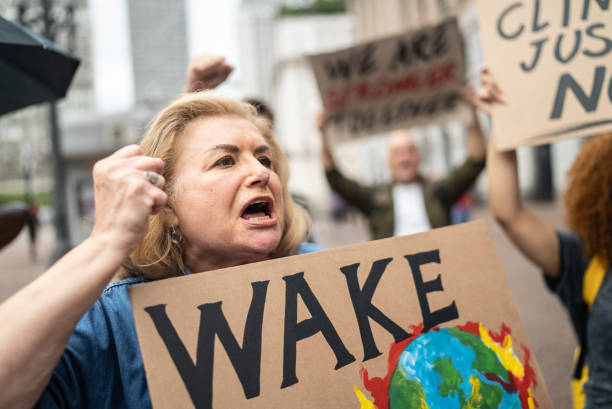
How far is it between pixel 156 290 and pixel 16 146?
114 ft

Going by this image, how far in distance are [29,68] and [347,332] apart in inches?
68.1

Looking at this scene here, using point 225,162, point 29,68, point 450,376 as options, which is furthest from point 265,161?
point 29,68

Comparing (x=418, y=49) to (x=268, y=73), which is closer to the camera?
(x=418, y=49)

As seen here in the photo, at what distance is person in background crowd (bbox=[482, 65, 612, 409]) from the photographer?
174 centimetres

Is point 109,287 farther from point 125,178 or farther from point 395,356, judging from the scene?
point 395,356

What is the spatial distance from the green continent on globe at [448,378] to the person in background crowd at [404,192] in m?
2.14

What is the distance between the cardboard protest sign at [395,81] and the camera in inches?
124

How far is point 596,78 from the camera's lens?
1583 mm

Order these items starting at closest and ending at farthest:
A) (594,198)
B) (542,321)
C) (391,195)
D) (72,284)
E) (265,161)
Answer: (72,284) < (265,161) < (594,198) < (391,195) < (542,321)

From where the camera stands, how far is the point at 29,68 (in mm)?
1967

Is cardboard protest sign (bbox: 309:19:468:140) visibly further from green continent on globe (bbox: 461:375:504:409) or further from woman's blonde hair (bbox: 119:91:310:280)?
green continent on globe (bbox: 461:375:504:409)

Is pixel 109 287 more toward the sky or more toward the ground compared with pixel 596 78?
more toward the ground

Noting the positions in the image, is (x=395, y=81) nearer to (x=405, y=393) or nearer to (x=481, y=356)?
(x=481, y=356)

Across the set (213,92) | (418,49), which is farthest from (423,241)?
(418,49)
